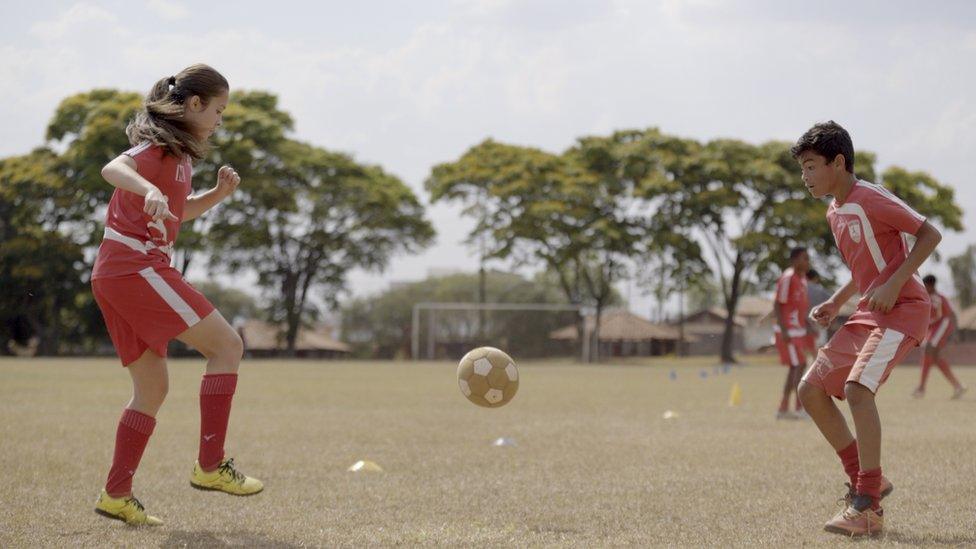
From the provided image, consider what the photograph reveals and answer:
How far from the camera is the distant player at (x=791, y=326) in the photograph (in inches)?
497

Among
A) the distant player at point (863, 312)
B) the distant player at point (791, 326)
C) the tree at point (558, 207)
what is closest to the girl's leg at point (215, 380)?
the distant player at point (863, 312)

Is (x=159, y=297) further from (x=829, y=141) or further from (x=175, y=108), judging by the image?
(x=829, y=141)

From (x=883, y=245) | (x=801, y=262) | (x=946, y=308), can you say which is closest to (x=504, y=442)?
(x=883, y=245)

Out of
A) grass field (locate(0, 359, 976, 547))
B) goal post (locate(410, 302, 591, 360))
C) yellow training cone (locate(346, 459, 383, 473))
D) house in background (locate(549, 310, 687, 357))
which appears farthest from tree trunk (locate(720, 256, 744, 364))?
yellow training cone (locate(346, 459, 383, 473))

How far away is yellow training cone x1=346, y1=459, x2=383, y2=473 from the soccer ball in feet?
3.68

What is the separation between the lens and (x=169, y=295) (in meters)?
4.94

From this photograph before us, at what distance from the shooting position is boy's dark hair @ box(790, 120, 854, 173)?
17.5 feet

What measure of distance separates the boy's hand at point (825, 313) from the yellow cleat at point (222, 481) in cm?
293

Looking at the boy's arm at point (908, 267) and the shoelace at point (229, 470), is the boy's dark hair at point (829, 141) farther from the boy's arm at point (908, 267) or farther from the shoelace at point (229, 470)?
the shoelace at point (229, 470)

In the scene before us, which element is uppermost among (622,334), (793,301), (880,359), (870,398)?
(622,334)

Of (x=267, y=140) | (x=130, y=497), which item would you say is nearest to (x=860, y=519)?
(x=130, y=497)

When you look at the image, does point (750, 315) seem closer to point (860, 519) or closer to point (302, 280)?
point (302, 280)

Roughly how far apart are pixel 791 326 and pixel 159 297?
932 centimetres

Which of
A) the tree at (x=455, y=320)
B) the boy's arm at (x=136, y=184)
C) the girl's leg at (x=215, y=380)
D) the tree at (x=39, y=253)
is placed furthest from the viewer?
the tree at (x=455, y=320)
